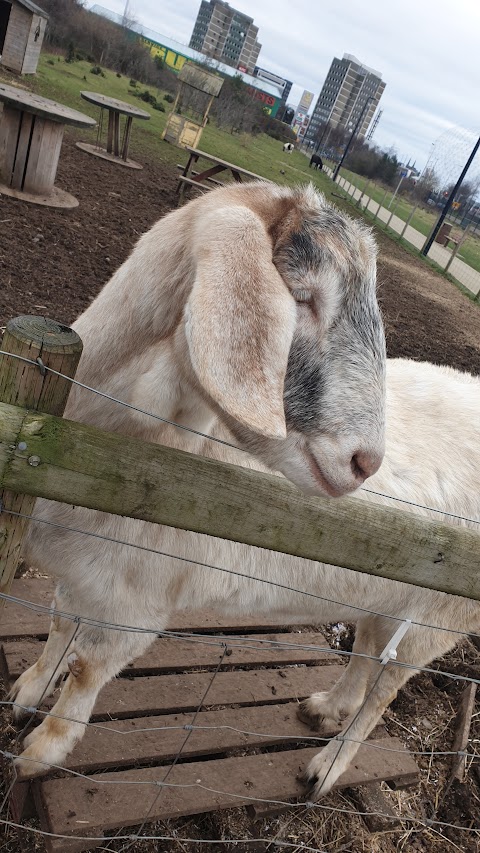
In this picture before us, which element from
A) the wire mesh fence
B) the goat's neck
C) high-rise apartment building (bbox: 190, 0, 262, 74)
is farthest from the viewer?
high-rise apartment building (bbox: 190, 0, 262, 74)

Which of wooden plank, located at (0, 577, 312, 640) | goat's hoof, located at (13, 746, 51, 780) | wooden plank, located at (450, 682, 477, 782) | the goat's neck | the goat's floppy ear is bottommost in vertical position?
wooden plank, located at (450, 682, 477, 782)

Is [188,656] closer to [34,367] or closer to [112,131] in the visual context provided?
[34,367]

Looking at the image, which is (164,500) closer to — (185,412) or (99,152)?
(185,412)

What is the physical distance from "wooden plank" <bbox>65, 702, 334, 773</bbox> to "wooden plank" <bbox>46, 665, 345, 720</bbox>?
0.04 metres

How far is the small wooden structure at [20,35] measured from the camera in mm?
17438

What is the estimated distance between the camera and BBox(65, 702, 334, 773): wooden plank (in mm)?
2475

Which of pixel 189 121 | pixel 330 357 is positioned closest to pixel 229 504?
pixel 330 357

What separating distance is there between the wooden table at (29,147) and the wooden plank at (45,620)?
586 cm

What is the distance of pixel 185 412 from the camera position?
1832mm

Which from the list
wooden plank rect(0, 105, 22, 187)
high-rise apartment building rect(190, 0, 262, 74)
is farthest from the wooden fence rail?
high-rise apartment building rect(190, 0, 262, 74)

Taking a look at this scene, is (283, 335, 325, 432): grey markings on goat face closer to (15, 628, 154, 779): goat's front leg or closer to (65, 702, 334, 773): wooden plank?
(15, 628, 154, 779): goat's front leg

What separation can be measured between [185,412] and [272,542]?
0.51 meters

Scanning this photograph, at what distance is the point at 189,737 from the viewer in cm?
275

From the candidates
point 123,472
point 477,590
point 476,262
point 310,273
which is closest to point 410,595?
point 477,590
